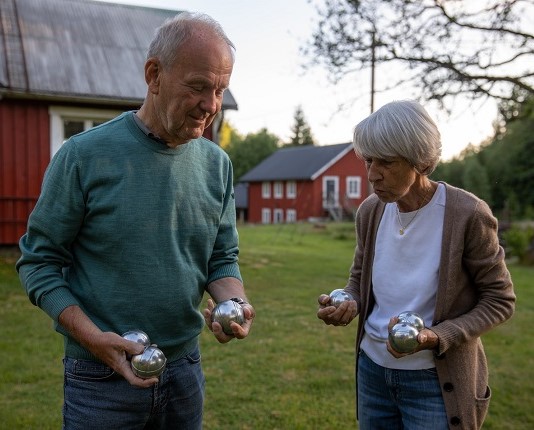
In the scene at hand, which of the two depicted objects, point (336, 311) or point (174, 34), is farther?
point (336, 311)

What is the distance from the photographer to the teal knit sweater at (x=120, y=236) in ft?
6.86

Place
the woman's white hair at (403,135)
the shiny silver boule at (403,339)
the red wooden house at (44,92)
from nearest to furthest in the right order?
the shiny silver boule at (403,339) → the woman's white hair at (403,135) → the red wooden house at (44,92)

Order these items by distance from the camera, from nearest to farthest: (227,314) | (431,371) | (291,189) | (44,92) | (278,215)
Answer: (227,314), (431,371), (44,92), (291,189), (278,215)

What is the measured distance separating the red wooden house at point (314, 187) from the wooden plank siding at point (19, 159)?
29.1 m

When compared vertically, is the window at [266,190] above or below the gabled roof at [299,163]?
below

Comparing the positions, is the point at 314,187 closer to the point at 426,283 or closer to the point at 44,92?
the point at 44,92

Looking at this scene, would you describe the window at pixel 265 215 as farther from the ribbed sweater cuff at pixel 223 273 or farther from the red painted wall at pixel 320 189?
the ribbed sweater cuff at pixel 223 273

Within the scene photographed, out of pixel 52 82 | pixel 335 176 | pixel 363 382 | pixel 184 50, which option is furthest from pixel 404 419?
pixel 335 176

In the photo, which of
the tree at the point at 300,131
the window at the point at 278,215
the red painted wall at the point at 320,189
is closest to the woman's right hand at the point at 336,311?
the red painted wall at the point at 320,189

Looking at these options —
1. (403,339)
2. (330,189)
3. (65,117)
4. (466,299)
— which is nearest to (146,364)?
(403,339)

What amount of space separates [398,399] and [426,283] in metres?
0.55

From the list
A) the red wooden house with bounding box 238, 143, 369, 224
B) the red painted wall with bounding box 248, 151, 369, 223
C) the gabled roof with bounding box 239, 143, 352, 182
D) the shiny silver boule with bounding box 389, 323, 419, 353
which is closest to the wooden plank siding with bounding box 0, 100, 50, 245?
the shiny silver boule with bounding box 389, 323, 419, 353

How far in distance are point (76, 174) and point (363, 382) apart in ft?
5.51

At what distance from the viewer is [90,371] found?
85.0 inches
